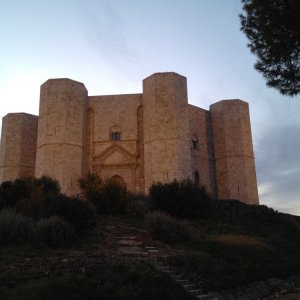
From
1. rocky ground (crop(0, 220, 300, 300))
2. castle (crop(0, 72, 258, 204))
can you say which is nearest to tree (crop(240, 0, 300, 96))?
rocky ground (crop(0, 220, 300, 300))

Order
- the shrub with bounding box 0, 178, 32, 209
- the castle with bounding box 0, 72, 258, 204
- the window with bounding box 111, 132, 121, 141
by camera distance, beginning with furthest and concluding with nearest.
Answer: the window with bounding box 111, 132, 121, 141 < the castle with bounding box 0, 72, 258, 204 < the shrub with bounding box 0, 178, 32, 209

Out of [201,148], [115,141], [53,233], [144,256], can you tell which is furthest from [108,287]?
[201,148]

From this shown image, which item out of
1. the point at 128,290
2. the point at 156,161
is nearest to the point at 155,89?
the point at 156,161

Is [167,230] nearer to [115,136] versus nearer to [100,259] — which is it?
[100,259]

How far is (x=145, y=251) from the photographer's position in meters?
10.4

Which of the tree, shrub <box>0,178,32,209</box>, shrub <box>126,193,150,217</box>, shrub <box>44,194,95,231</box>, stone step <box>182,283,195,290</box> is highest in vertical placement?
the tree

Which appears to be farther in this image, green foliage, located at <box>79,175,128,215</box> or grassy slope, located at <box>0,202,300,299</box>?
green foliage, located at <box>79,175,128,215</box>

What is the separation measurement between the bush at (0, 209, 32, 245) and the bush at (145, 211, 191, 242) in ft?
12.8

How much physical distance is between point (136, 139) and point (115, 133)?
5.16ft

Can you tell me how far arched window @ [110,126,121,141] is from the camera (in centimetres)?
2758

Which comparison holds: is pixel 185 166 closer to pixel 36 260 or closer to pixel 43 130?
pixel 43 130

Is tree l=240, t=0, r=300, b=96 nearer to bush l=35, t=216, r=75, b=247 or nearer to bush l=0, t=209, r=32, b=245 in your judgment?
bush l=35, t=216, r=75, b=247

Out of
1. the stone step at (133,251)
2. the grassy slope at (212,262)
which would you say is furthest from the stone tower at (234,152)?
the stone step at (133,251)

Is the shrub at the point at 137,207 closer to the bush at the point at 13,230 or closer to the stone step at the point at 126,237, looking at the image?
the stone step at the point at 126,237
